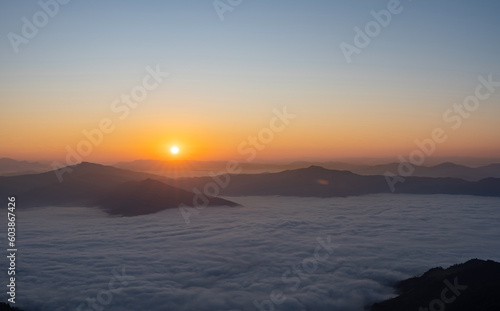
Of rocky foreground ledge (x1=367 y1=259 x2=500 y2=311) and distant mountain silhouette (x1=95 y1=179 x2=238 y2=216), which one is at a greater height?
distant mountain silhouette (x1=95 y1=179 x2=238 y2=216)

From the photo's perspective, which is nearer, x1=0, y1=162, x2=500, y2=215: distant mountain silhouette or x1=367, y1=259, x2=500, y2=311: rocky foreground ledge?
x1=367, y1=259, x2=500, y2=311: rocky foreground ledge

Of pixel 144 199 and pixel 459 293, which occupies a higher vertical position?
pixel 144 199

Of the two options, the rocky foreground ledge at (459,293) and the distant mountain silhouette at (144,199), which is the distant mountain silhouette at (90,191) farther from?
the rocky foreground ledge at (459,293)

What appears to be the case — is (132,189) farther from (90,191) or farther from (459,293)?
(459,293)

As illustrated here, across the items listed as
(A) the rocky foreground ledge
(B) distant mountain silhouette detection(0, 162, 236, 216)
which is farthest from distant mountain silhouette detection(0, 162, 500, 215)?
(A) the rocky foreground ledge

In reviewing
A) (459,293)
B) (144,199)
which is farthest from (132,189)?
(459,293)

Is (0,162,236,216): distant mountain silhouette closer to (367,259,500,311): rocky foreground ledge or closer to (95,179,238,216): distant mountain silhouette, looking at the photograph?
(95,179,238,216): distant mountain silhouette

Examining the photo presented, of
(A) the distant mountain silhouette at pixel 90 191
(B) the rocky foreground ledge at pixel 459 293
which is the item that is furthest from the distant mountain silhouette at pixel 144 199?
(B) the rocky foreground ledge at pixel 459 293
